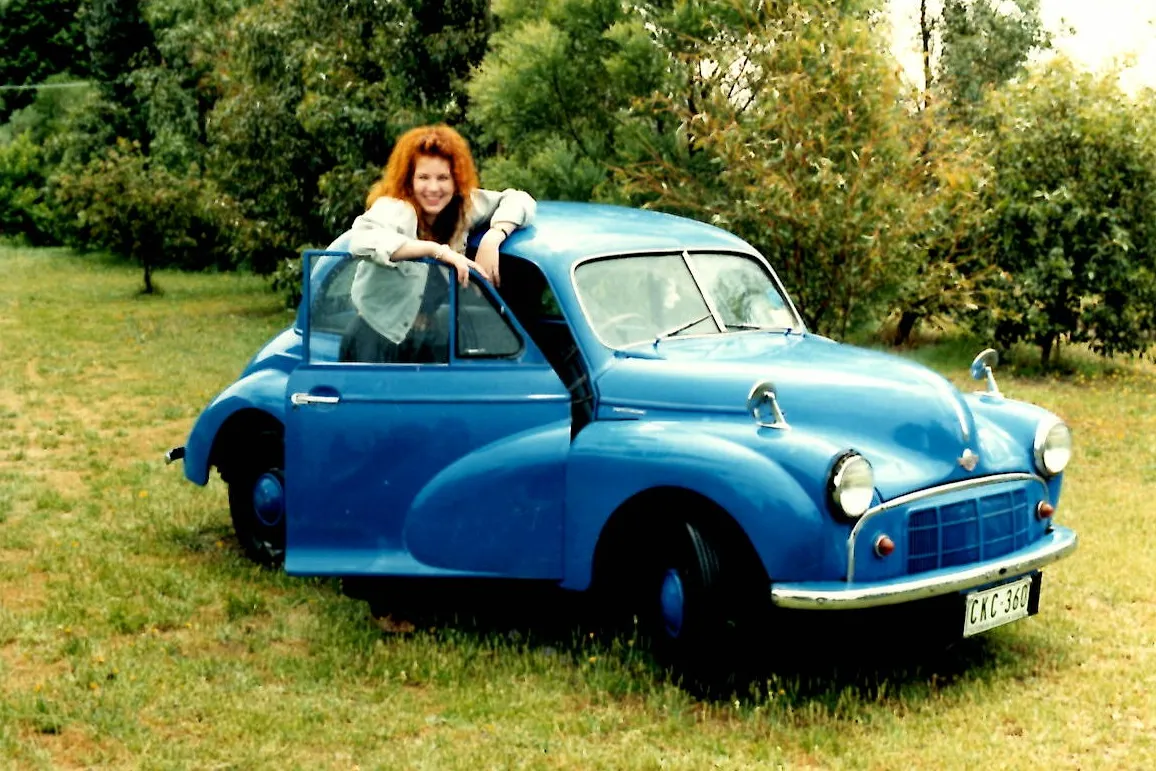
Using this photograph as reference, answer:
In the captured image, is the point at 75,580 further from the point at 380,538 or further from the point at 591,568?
the point at 591,568

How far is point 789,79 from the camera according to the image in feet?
34.1

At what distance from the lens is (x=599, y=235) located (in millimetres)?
6227

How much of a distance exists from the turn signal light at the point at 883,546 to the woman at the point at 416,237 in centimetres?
207

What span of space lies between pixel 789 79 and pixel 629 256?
477 centimetres

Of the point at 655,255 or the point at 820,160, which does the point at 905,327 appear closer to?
the point at 820,160

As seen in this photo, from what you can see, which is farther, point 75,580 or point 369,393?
point 75,580

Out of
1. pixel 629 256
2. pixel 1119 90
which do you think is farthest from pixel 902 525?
pixel 1119 90

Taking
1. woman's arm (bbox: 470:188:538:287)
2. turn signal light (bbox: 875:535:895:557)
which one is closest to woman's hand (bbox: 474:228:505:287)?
woman's arm (bbox: 470:188:538:287)

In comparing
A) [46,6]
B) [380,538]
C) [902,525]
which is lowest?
[380,538]

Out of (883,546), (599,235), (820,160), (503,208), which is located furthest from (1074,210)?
(883,546)

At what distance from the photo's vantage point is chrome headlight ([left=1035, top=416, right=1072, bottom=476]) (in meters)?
5.76

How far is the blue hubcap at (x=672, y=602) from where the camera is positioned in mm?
5258

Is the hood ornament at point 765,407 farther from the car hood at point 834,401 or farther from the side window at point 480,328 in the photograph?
the side window at point 480,328

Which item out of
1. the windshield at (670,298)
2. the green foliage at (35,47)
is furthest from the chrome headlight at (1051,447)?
the green foliage at (35,47)
